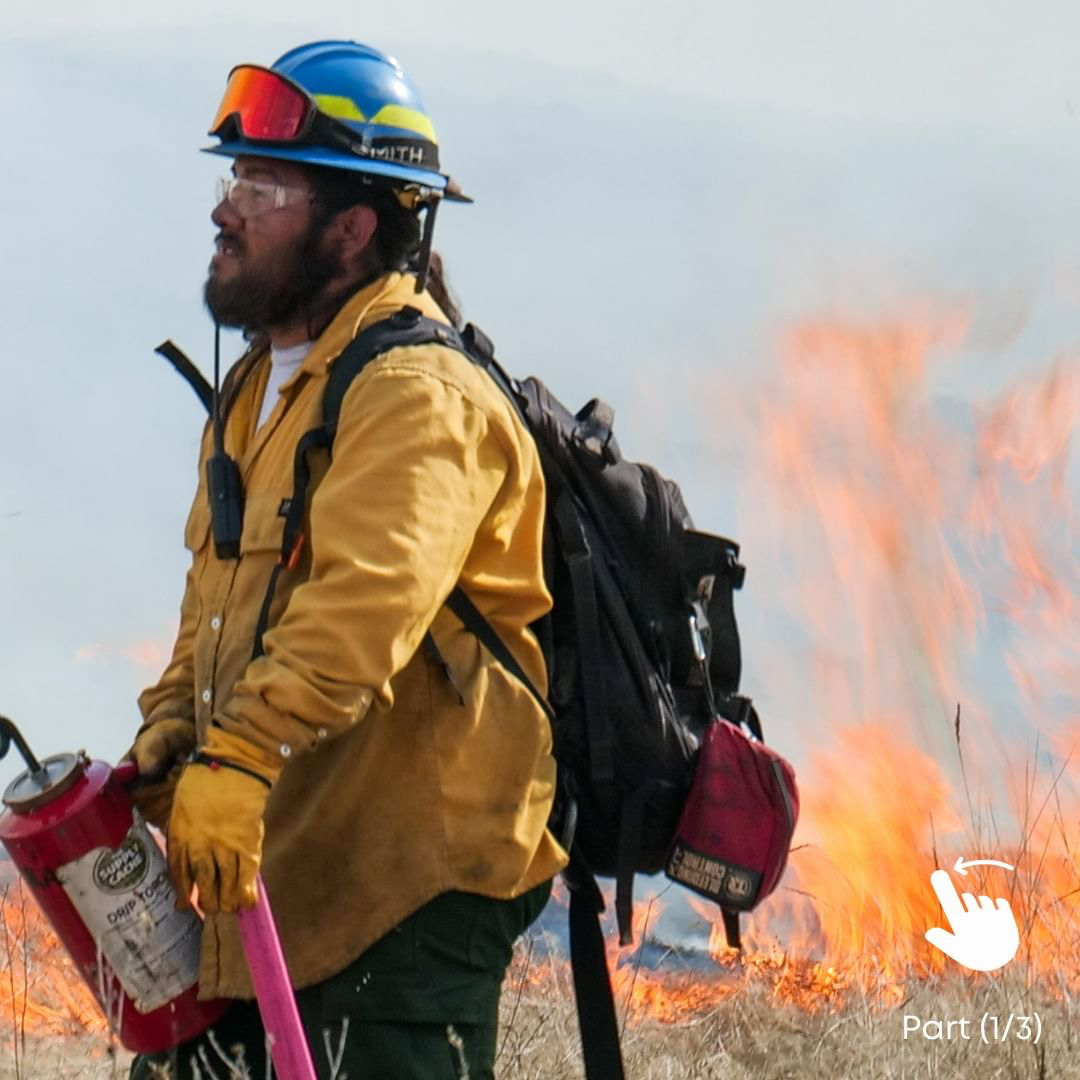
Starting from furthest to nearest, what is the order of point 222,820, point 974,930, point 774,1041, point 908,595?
point 908,595, point 974,930, point 774,1041, point 222,820

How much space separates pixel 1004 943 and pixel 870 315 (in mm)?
3288

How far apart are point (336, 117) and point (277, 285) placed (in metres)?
0.30

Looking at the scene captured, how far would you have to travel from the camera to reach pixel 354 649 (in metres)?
2.61

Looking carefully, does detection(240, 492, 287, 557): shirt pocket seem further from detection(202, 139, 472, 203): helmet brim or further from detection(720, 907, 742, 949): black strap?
detection(720, 907, 742, 949): black strap

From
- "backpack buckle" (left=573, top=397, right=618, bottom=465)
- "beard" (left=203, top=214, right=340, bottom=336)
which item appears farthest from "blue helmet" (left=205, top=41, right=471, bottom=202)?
"backpack buckle" (left=573, top=397, right=618, bottom=465)

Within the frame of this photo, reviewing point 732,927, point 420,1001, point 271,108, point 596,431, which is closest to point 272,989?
point 420,1001

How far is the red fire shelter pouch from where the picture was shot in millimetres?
3037

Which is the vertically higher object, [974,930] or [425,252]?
[425,252]

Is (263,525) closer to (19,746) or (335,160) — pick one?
(19,746)

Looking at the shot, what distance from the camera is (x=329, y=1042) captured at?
9.13 feet

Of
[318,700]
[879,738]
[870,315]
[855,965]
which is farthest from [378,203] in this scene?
[870,315]

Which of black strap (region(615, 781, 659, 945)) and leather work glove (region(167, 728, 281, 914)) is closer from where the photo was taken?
leather work glove (region(167, 728, 281, 914))

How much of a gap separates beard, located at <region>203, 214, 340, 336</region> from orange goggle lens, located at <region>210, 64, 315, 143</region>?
165 millimetres

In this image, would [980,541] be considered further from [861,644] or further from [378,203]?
[378,203]
